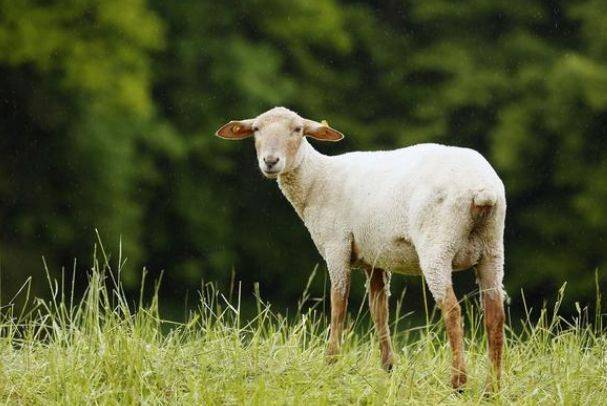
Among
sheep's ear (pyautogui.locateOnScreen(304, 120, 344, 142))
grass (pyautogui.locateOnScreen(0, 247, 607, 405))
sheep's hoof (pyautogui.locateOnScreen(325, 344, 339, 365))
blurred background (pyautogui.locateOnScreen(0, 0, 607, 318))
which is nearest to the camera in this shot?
grass (pyautogui.locateOnScreen(0, 247, 607, 405))

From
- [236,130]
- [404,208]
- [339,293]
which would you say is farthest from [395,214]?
[236,130]

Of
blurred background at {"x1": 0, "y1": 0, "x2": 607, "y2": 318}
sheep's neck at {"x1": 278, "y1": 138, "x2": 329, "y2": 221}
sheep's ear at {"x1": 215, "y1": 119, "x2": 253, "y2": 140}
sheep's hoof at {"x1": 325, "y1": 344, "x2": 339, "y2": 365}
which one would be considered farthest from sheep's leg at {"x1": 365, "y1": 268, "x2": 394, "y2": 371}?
blurred background at {"x1": 0, "y1": 0, "x2": 607, "y2": 318}

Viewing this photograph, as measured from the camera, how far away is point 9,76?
1830cm

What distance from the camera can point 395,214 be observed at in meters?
6.13

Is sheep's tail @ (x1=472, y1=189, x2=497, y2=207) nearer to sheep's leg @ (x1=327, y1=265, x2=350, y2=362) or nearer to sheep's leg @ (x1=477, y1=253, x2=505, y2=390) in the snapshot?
sheep's leg @ (x1=477, y1=253, x2=505, y2=390)

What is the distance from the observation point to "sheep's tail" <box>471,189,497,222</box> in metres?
5.64

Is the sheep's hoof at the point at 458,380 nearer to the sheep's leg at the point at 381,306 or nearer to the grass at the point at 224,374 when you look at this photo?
the grass at the point at 224,374

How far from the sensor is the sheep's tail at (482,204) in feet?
18.5

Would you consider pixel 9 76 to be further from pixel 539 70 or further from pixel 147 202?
pixel 539 70

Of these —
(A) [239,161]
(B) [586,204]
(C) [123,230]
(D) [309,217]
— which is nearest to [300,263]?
(A) [239,161]

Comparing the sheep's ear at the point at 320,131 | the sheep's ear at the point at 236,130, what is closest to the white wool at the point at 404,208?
the sheep's ear at the point at 320,131

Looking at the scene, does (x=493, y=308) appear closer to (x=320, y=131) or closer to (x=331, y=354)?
(x=331, y=354)

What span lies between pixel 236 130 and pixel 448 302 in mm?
1775

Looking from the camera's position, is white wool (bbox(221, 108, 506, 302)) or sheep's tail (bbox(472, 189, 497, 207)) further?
white wool (bbox(221, 108, 506, 302))
